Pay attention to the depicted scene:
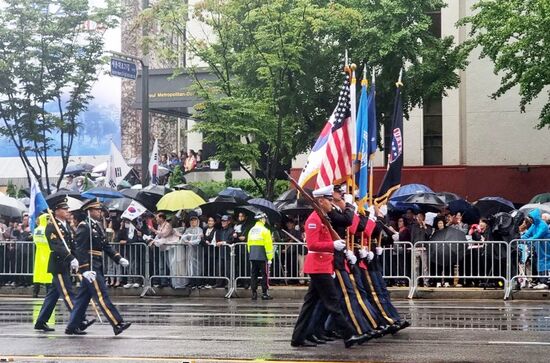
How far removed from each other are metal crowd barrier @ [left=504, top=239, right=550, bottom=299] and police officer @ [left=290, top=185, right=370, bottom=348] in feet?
29.1

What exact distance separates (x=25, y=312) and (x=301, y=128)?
12.8 meters

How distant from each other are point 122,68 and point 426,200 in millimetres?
7310

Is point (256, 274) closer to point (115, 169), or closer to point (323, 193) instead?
point (115, 169)

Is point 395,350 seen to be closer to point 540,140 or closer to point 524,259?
point 524,259

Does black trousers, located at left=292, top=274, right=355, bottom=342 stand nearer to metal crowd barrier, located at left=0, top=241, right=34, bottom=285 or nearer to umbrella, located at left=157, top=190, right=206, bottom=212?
umbrella, located at left=157, top=190, right=206, bottom=212

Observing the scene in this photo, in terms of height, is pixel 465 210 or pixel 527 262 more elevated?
pixel 465 210

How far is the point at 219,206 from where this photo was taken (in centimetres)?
2423

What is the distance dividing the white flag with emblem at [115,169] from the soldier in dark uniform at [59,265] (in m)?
13.3

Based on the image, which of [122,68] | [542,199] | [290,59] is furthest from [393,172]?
[542,199]

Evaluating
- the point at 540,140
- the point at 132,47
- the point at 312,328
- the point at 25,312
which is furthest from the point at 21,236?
the point at 132,47

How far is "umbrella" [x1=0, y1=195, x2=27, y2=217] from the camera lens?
26.5 metres

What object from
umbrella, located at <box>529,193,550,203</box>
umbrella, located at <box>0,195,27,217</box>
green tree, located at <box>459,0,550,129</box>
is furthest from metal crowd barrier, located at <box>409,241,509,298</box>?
umbrella, located at <box>0,195,27,217</box>

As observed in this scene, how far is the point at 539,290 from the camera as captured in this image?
69.6 ft

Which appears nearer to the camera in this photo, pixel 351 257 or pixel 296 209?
pixel 351 257
